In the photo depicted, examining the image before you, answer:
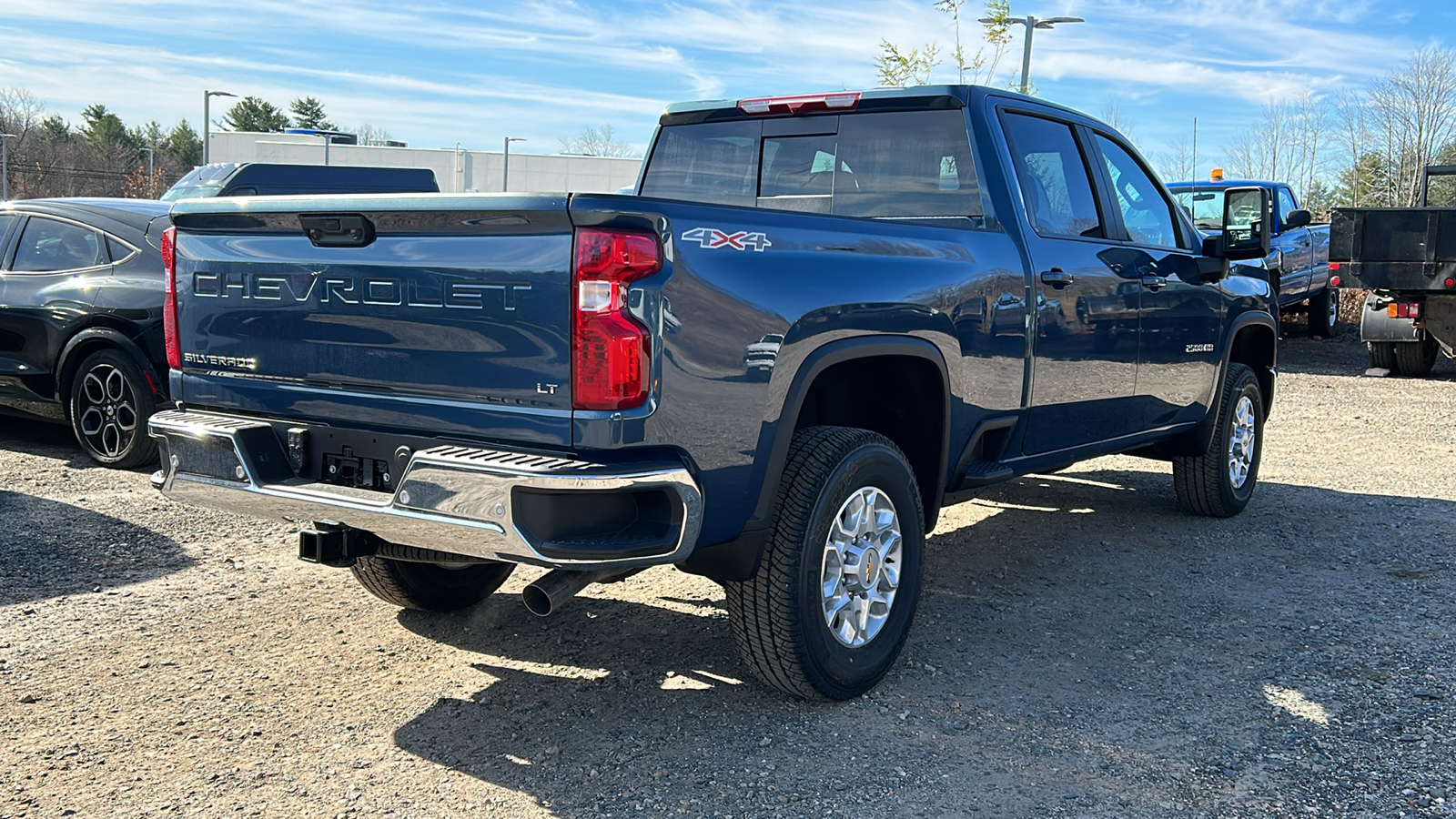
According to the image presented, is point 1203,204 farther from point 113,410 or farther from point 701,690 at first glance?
point 701,690

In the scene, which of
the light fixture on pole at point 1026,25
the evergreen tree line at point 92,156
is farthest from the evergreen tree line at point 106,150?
the light fixture on pole at point 1026,25

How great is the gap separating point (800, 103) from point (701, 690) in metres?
2.40

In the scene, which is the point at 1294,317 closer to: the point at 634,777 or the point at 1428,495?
the point at 1428,495

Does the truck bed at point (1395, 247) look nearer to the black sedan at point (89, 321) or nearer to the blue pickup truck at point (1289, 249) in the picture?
the blue pickup truck at point (1289, 249)

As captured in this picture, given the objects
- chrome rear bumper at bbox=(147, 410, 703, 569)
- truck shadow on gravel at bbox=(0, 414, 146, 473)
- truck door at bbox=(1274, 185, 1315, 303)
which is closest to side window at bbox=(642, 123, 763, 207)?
chrome rear bumper at bbox=(147, 410, 703, 569)

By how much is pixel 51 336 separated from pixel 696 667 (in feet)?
17.2

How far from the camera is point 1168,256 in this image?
5871mm

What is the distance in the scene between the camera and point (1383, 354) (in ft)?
46.8

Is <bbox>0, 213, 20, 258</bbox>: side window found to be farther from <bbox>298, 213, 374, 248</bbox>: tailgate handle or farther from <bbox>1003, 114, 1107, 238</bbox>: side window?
<bbox>1003, 114, 1107, 238</bbox>: side window

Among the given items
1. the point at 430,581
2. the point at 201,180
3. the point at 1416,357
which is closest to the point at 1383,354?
the point at 1416,357

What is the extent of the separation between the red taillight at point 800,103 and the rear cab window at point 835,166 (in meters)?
0.04

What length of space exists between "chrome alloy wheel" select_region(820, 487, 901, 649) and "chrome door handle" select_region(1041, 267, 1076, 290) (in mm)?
1280

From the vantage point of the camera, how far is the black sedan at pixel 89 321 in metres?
7.22

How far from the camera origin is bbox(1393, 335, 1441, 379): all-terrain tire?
45.2 feet
